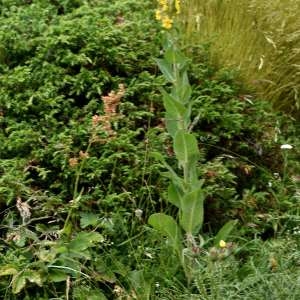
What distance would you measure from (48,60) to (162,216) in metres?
1.25

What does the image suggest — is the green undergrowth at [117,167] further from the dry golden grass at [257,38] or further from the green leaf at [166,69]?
the green leaf at [166,69]

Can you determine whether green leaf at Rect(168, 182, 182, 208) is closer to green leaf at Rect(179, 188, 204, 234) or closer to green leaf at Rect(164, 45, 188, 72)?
green leaf at Rect(179, 188, 204, 234)

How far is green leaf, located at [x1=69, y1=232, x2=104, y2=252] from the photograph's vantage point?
3.11m

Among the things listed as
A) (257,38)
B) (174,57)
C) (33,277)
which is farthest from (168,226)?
(257,38)

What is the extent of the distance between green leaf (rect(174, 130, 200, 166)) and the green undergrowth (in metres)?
0.37

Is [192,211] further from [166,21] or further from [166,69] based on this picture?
[166,21]

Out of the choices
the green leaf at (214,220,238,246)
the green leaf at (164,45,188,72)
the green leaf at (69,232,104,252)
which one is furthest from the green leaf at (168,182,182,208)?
the green leaf at (164,45,188,72)

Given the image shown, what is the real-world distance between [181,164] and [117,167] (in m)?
0.50

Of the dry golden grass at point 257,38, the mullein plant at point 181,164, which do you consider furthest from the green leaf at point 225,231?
the dry golden grass at point 257,38

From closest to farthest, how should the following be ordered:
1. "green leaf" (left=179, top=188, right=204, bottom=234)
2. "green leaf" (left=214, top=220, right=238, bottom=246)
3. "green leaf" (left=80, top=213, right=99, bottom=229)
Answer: "green leaf" (left=179, top=188, right=204, bottom=234)
"green leaf" (left=214, top=220, right=238, bottom=246)
"green leaf" (left=80, top=213, right=99, bottom=229)

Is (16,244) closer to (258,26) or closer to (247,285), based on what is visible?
(247,285)

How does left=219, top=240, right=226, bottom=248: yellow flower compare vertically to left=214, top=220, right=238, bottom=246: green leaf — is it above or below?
above

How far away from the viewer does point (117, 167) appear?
347 centimetres

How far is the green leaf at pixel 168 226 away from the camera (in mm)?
3047
